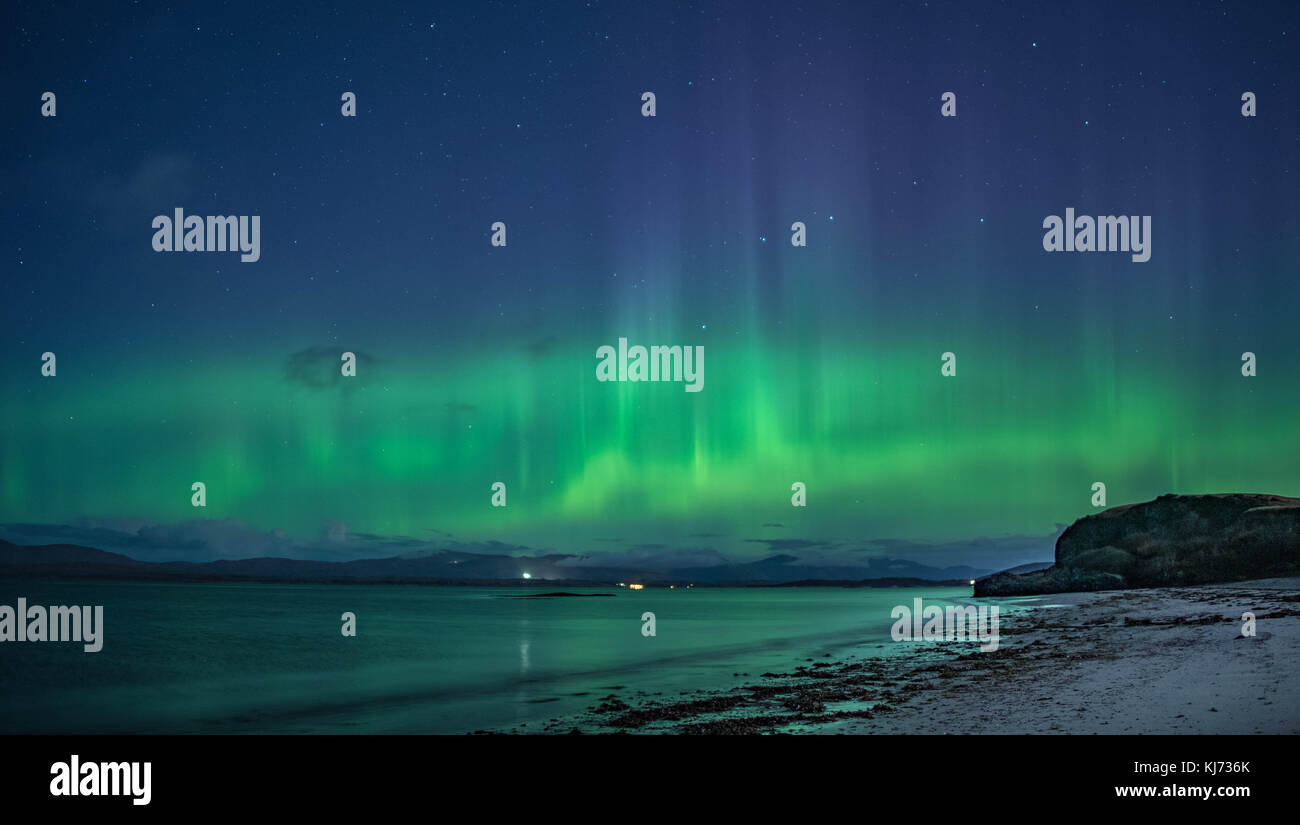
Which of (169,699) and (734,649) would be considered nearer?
(169,699)

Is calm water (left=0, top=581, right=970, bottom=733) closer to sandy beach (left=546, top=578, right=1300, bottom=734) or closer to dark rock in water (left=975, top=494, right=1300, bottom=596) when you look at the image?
sandy beach (left=546, top=578, right=1300, bottom=734)

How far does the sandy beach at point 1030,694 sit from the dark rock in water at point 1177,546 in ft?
249

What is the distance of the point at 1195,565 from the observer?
93.1 metres

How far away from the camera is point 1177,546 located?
97.9m

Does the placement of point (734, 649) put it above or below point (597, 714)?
below

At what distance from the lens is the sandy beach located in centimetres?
1370

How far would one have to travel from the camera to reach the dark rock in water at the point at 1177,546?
89.5 meters

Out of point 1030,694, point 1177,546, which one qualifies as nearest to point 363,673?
point 1030,694

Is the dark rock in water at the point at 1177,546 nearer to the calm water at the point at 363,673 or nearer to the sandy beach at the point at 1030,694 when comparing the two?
the calm water at the point at 363,673

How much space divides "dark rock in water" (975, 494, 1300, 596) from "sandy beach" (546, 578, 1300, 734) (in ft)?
249

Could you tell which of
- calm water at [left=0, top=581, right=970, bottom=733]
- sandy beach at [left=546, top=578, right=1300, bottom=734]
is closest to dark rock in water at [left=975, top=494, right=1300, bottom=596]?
calm water at [left=0, top=581, right=970, bottom=733]
